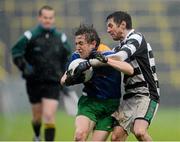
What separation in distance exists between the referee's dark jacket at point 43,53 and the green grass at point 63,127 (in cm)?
136

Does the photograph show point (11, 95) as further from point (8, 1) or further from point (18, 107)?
point (8, 1)

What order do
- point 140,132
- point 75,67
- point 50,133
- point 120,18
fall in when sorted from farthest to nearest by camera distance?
point 50,133 → point 120,18 → point 140,132 → point 75,67

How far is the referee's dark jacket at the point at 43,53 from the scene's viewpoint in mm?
12633

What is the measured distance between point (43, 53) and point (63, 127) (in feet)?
12.1

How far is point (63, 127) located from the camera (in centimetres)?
1608

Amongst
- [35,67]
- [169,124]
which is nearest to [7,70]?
[169,124]

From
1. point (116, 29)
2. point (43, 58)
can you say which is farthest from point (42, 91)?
point (116, 29)

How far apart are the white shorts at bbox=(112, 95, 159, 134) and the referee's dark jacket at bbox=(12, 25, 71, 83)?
12.5 feet

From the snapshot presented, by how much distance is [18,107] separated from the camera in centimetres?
1714

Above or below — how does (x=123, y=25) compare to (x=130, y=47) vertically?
above

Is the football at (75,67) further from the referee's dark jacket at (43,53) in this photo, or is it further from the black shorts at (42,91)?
the referee's dark jacket at (43,53)

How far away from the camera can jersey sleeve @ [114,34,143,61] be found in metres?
8.35

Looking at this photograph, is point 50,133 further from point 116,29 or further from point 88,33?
point 88,33

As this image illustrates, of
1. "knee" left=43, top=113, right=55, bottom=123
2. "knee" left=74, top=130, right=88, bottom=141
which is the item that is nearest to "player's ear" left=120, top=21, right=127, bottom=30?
"knee" left=74, top=130, right=88, bottom=141
